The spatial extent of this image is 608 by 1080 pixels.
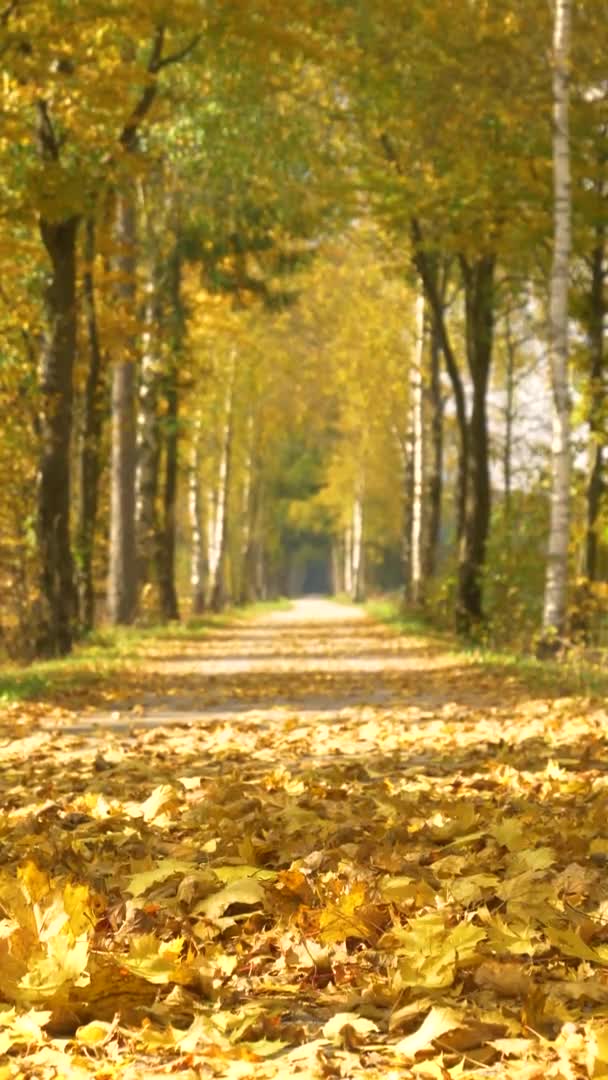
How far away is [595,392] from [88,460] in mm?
7673

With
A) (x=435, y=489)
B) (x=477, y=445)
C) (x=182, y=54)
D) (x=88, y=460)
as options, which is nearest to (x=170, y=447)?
(x=435, y=489)

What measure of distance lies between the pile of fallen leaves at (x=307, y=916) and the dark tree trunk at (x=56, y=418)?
29.9 feet

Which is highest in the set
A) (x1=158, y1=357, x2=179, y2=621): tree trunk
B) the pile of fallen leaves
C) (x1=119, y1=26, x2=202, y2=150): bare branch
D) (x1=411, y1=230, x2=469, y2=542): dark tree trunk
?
(x1=119, y1=26, x2=202, y2=150): bare branch

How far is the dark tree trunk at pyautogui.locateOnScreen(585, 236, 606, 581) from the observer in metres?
23.1

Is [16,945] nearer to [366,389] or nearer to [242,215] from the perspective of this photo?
[242,215]

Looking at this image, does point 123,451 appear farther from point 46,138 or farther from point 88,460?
point 46,138

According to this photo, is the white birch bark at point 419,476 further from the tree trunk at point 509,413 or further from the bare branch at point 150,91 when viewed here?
the bare branch at point 150,91

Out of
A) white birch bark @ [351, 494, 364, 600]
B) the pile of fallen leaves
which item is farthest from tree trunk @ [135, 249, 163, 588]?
white birch bark @ [351, 494, 364, 600]

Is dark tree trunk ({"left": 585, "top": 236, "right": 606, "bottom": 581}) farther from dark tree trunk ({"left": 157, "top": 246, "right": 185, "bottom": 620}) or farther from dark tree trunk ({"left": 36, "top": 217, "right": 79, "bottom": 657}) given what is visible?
dark tree trunk ({"left": 36, "top": 217, "right": 79, "bottom": 657})

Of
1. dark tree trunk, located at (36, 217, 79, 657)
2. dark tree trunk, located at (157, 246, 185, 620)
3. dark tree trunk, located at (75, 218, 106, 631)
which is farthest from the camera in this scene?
dark tree trunk, located at (157, 246, 185, 620)

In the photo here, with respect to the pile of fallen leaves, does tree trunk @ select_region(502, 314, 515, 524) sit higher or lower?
higher

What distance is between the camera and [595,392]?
22875 millimetres

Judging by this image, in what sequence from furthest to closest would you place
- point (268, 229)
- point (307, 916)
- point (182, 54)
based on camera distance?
point (268, 229) → point (182, 54) → point (307, 916)

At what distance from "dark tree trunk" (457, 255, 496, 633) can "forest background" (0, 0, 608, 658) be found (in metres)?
0.04
